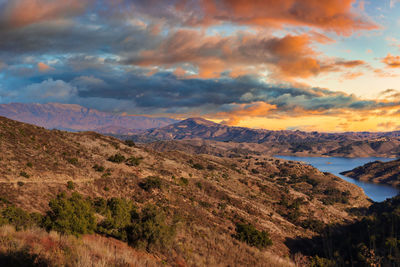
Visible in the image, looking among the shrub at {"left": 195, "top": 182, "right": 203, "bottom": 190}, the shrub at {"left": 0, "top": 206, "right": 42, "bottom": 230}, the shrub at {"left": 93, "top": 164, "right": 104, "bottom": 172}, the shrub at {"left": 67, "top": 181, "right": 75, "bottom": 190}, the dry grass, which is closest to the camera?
the dry grass

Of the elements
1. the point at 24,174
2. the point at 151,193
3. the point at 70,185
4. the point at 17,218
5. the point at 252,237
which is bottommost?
the point at 252,237

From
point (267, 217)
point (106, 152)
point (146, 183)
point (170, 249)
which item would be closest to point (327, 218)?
point (267, 217)

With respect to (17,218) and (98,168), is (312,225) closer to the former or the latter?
(98,168)

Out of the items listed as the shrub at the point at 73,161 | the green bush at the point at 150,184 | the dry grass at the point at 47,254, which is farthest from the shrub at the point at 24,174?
the dry grass at the point at 47,254

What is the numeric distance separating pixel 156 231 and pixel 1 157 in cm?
3038

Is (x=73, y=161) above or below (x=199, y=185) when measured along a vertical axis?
above

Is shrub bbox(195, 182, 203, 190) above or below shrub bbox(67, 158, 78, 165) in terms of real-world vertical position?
below

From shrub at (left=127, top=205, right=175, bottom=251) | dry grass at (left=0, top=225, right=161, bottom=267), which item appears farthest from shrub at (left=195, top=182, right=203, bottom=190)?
dry grass at (left=0, top=225, right=161, bottom=267)

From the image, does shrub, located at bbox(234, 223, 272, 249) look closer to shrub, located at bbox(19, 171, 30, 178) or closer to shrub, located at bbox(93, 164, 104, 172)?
shrub, located at bbox(93, 164, 104, 172)

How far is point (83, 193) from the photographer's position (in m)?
33.2

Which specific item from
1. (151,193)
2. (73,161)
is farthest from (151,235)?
(73,161)

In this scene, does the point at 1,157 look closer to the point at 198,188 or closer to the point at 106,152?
the point at 106,152

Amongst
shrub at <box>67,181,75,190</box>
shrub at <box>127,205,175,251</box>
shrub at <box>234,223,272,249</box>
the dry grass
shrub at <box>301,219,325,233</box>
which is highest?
the dry grass

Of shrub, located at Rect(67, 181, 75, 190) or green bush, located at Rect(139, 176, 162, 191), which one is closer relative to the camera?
shrub, located at Rect(67, 181, 75, 190)
